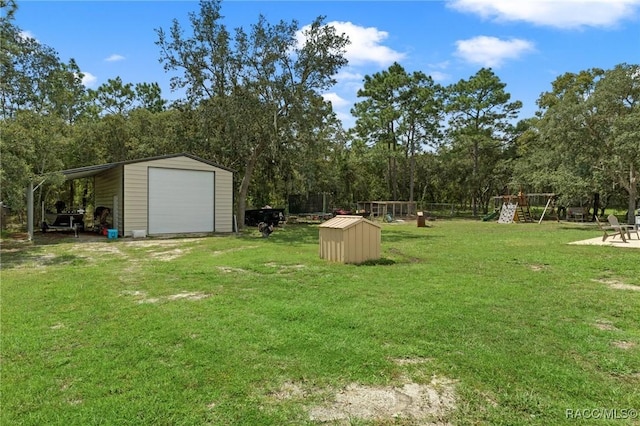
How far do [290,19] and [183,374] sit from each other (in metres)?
16.4

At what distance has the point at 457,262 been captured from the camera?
799 centimetres

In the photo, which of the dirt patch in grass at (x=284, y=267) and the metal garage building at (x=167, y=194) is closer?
the dirt patch in grass at (x=284, y=267)

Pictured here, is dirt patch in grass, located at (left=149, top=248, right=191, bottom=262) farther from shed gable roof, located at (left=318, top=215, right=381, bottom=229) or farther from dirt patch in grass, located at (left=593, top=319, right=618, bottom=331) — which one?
dirt patch in grass, located at (left=593, top=319, right=618, bottom=331)

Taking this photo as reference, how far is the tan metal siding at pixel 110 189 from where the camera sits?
1394cm

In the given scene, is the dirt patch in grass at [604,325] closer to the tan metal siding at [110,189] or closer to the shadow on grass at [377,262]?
the shadow on grass at [377,262]

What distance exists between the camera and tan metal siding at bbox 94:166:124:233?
1394 centimetres

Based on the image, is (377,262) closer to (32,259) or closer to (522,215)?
(32,259)

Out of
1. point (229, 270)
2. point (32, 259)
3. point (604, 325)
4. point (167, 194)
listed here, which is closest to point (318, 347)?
point (604, 325)

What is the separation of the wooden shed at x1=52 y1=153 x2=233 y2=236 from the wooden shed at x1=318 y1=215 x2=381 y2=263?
871cm

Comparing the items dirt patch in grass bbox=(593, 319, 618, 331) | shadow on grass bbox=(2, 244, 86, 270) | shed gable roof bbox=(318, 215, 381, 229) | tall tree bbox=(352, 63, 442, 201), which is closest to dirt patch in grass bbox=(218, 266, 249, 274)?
shed gable roof bbox=(318, 215, 381, 229)

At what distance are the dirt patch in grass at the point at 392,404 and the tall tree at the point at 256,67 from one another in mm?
14985

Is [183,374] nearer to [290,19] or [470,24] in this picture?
[470,24]

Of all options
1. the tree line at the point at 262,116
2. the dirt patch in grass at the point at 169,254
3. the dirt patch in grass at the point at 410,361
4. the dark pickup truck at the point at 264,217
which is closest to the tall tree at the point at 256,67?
the tree line at the point at 262,116

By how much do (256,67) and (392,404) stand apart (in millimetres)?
16659
